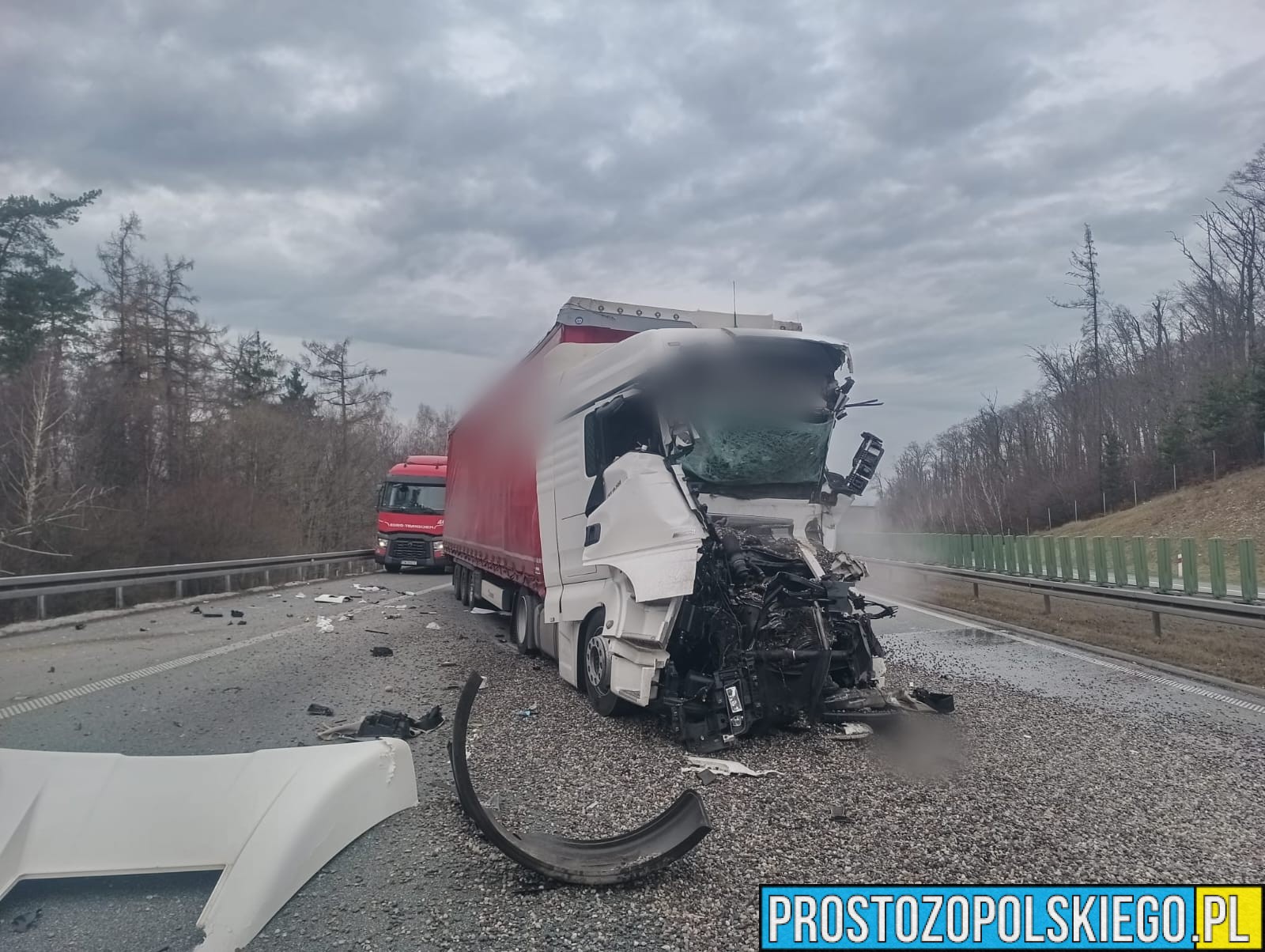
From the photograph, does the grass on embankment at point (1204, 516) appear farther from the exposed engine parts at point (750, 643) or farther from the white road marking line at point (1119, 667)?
the exposed engine parts at point (750, 643)

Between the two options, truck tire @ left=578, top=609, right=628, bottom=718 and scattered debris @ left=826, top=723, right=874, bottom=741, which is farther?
truck tire @ left=578, top=609, right=628, bottom=718

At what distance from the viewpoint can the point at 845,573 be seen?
20.1 ft

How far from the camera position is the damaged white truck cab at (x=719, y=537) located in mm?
5664

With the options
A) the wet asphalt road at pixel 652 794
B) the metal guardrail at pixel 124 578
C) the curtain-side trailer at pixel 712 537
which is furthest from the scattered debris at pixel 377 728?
the metal guardrail at pixel 124 578

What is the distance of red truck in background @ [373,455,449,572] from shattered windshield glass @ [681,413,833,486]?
1831 centimetres

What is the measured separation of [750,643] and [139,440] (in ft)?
89.7

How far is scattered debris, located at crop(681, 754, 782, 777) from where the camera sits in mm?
5078

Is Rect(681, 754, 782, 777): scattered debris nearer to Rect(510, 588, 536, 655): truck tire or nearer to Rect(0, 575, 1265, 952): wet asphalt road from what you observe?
Rect(0, 575, 1265, 952): wet asphalt road

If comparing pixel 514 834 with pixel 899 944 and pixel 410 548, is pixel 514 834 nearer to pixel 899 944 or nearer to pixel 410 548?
pixel 899 944

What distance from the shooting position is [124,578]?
1470 centimetres
